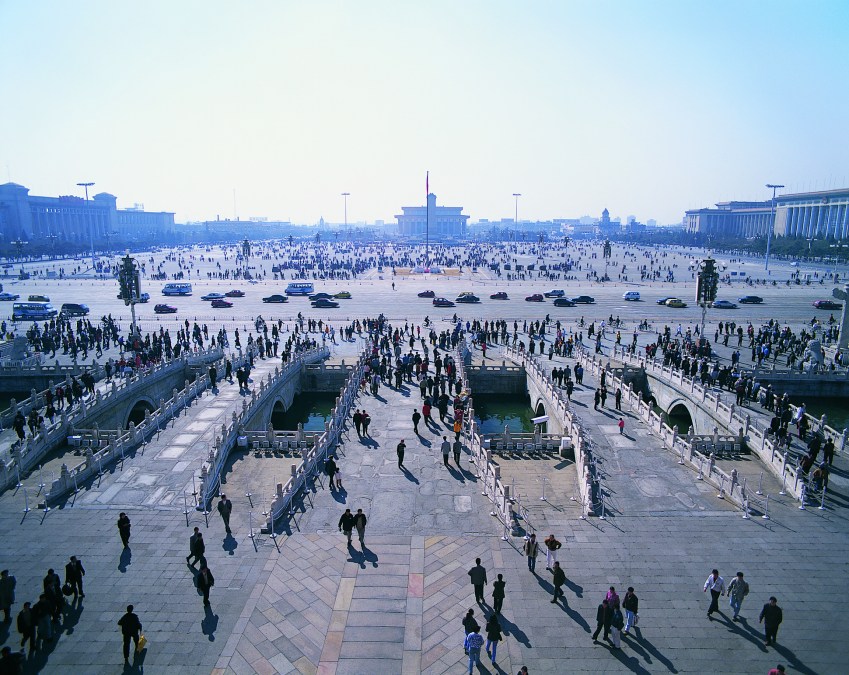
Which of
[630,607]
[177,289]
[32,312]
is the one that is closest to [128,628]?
[630,607]

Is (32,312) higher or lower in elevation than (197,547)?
lower

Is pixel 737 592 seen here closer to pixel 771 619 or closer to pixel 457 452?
pixel 771 619

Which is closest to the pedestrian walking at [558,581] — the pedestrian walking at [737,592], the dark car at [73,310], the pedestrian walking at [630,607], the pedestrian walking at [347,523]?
the pedestrian walking at [630,607]

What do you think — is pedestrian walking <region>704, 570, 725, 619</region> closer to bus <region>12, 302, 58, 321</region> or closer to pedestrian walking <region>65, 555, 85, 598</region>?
pedestrian walking <region>65, 555, 85, 598</region>

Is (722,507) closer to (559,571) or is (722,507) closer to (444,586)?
(559,571)


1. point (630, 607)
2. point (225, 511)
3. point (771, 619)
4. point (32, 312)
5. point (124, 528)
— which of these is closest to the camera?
point (771, 619)

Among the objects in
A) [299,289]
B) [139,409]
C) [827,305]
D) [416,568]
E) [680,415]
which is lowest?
[139,409]

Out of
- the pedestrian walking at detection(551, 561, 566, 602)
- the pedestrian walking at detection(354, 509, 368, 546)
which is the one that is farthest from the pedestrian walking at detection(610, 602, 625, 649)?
the pedestrian walking at detection(354, 509, 368, 546)

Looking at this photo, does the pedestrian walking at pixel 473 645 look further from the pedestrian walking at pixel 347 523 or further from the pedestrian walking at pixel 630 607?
the pedestrian walking at pixel 347 523

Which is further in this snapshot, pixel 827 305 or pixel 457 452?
pixel 827 305
